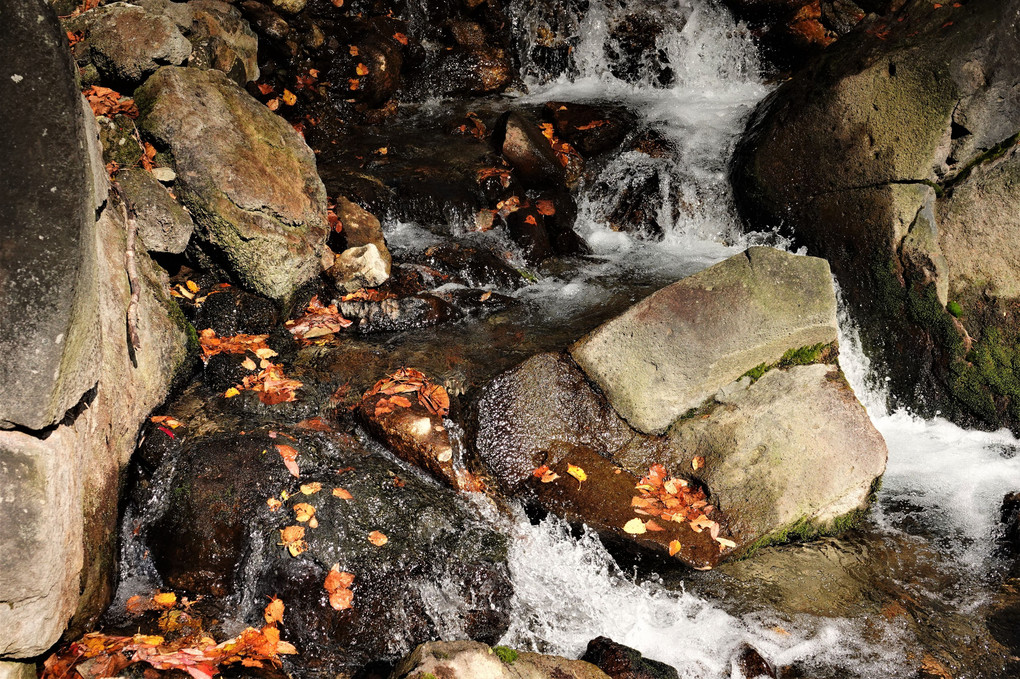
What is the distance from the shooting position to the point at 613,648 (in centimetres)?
416

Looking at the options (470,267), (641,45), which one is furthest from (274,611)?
(641,45)

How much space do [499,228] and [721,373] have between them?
3.91 metres

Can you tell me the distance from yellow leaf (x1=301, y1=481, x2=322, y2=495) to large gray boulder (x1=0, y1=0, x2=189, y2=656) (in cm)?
121

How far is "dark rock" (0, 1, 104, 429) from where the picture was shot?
3.40 m

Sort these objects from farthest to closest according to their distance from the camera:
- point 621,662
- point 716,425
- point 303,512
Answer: point 716,425, point 303,512, point 621,662

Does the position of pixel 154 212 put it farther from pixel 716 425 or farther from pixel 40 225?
pixel 716 425

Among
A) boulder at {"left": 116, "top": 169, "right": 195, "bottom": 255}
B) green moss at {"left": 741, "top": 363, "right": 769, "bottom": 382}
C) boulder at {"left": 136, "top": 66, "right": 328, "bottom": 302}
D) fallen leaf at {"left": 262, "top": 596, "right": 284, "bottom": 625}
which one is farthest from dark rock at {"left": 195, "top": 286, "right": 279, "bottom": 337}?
green moss at {"left": 741, "top": 363, "right": 769, "bottom": 382}

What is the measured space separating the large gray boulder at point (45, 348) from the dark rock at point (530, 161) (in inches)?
229

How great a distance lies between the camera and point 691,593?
4797 mm

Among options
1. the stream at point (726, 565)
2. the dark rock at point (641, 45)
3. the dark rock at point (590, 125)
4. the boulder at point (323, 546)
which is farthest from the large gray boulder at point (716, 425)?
the dark rock at point (641, 45)

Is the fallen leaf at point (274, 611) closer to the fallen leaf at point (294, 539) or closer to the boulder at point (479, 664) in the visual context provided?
the fallen leaf at point (294, 539)

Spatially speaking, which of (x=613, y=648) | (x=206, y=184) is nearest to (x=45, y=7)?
(x=206, y=184)

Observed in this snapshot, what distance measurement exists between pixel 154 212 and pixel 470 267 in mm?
3285

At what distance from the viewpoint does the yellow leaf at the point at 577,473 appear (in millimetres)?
5219
